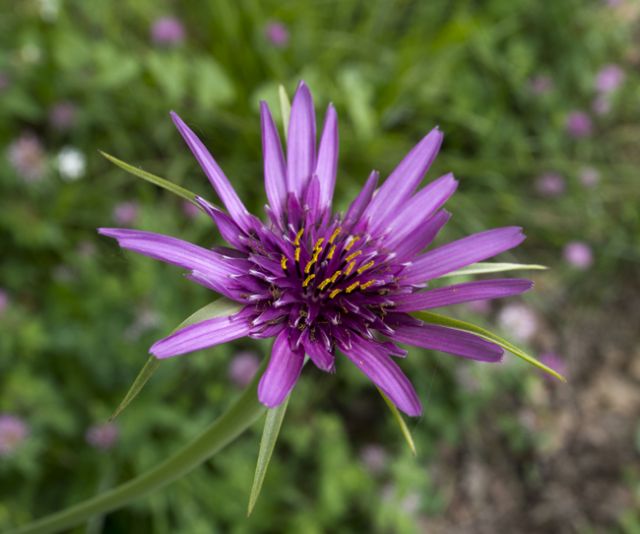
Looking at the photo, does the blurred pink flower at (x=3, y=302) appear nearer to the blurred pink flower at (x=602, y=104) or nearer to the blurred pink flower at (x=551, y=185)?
→ the blurred pink flower at (x=551, y=185)

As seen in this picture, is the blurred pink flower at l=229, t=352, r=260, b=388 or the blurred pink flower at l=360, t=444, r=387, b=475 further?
the blurred pink flower at l=360, t=444, r=387, b=475

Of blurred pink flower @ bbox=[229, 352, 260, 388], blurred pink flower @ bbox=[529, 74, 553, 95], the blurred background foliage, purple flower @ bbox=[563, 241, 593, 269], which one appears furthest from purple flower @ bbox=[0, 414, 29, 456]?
blurred pink flower @ bbox=[529, 74, 553, 95]

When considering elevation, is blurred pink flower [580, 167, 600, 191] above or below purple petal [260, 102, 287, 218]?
below

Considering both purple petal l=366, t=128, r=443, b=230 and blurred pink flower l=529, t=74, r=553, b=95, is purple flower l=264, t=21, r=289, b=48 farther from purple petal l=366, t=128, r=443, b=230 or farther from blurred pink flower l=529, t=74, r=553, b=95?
purple petal l=366, t=128, r=443, b=230

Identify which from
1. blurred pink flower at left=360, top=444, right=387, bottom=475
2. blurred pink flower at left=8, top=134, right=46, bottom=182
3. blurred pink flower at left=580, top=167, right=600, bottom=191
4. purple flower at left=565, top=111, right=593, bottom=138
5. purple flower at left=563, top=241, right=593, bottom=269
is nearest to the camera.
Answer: blurred pink flower at left=8, top=134, right=46, bottom=182

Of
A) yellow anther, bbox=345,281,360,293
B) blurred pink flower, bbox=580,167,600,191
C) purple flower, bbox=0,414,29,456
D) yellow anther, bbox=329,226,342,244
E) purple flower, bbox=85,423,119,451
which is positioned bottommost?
purple flower, bbox=85,423,119,451

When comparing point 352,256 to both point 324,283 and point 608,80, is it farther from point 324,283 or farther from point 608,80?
point 608,80

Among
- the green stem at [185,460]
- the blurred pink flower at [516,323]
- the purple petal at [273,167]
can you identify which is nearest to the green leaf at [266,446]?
the green stem at [185,460]
